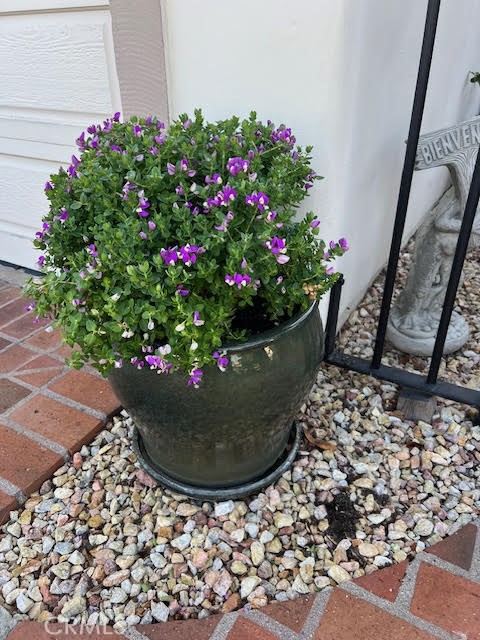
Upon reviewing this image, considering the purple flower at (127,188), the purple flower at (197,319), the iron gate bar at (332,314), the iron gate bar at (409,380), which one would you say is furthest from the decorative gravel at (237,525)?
the purple flower at (127,188)

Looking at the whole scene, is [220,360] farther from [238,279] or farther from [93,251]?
[93,251]

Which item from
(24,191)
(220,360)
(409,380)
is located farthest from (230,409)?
(24,191)

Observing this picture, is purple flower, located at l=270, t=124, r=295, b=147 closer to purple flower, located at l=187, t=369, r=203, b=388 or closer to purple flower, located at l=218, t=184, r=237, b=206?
purple flower, located at l=218, t=184, r=237, b=206

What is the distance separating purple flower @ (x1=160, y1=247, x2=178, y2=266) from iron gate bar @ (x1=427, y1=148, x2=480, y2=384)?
92 centimetres

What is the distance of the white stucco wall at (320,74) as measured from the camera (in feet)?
5.17

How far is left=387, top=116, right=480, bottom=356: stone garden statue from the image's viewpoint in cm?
176

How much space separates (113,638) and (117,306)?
815mm

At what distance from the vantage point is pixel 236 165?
→ 128 centimetres

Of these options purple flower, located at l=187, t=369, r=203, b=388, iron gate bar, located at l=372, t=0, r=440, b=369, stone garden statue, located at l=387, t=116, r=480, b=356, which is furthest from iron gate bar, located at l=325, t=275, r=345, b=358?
purple flower, located at l=187, t=369, r=203, b=388

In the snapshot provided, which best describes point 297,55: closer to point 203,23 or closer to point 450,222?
point 203,23

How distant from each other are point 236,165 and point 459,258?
815mm

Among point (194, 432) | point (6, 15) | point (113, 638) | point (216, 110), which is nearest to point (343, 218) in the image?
point (216, 110)

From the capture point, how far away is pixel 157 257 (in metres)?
1.17

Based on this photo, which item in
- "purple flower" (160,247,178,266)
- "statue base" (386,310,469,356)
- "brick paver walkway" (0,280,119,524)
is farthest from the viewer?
"statue base" (386,310,469,356)
